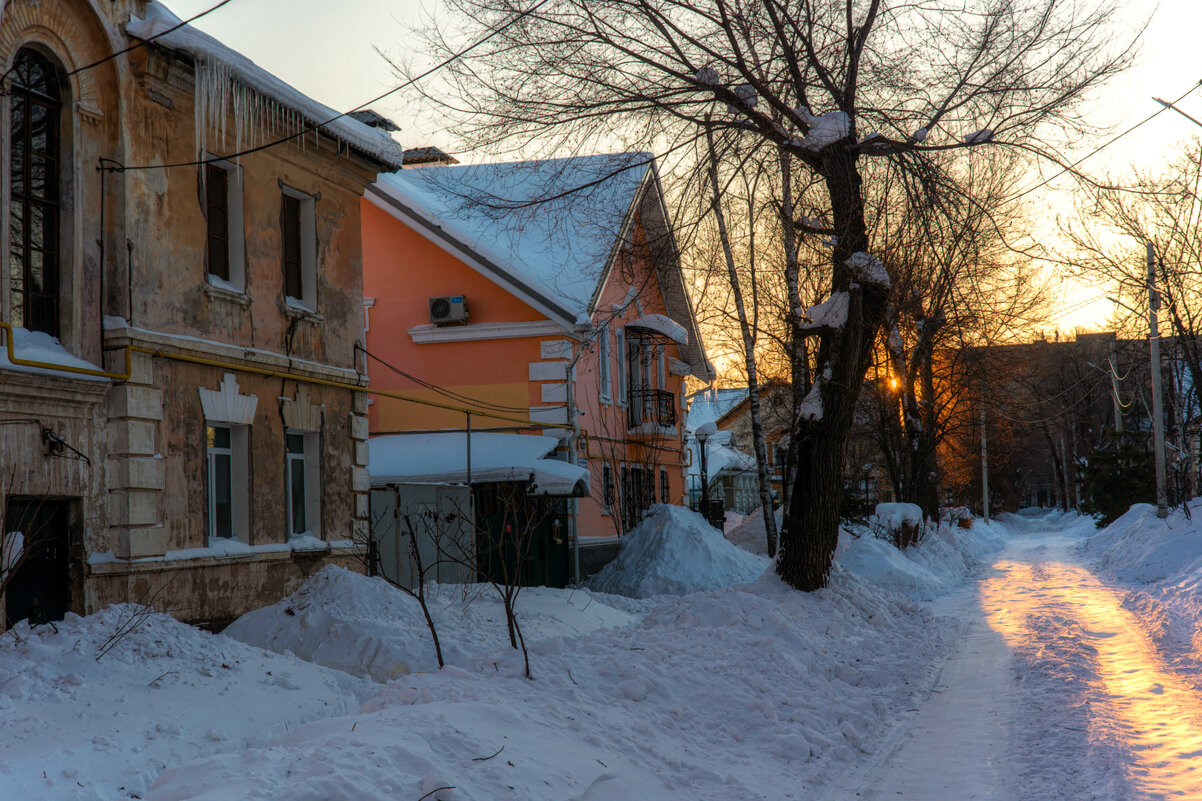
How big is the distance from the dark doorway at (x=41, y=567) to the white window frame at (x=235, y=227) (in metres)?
3.71

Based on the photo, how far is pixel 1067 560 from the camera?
32.9 metres

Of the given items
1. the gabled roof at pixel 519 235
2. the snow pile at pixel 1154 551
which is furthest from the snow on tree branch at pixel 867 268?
the snow pile at pixel 1154 551

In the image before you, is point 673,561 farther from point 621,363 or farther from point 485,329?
point 621,363

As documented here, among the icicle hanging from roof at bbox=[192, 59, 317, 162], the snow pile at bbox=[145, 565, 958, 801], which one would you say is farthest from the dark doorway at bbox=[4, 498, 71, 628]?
the icicle hanging from roof at bbox=[192, 59, 317, 162]

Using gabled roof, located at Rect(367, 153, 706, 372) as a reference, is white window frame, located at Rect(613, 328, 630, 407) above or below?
below

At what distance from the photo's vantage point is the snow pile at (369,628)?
1149 centimetres

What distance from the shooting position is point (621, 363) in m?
27.0

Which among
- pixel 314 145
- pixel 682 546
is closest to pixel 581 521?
pixel 682 546

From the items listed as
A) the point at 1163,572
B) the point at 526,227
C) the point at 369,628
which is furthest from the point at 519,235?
the point at 1163,572

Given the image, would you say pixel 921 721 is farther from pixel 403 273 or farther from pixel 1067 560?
pixel 1067 560

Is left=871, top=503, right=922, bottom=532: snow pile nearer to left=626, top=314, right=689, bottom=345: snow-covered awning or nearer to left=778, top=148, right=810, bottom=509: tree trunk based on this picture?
left=778, top=148, right=810, bottom=509: tree trunk

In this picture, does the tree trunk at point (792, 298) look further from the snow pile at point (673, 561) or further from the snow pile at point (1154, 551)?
the snow pile at point (1154, 551)

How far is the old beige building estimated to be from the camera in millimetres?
10047

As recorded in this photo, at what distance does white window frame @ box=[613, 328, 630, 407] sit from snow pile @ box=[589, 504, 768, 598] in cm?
372
